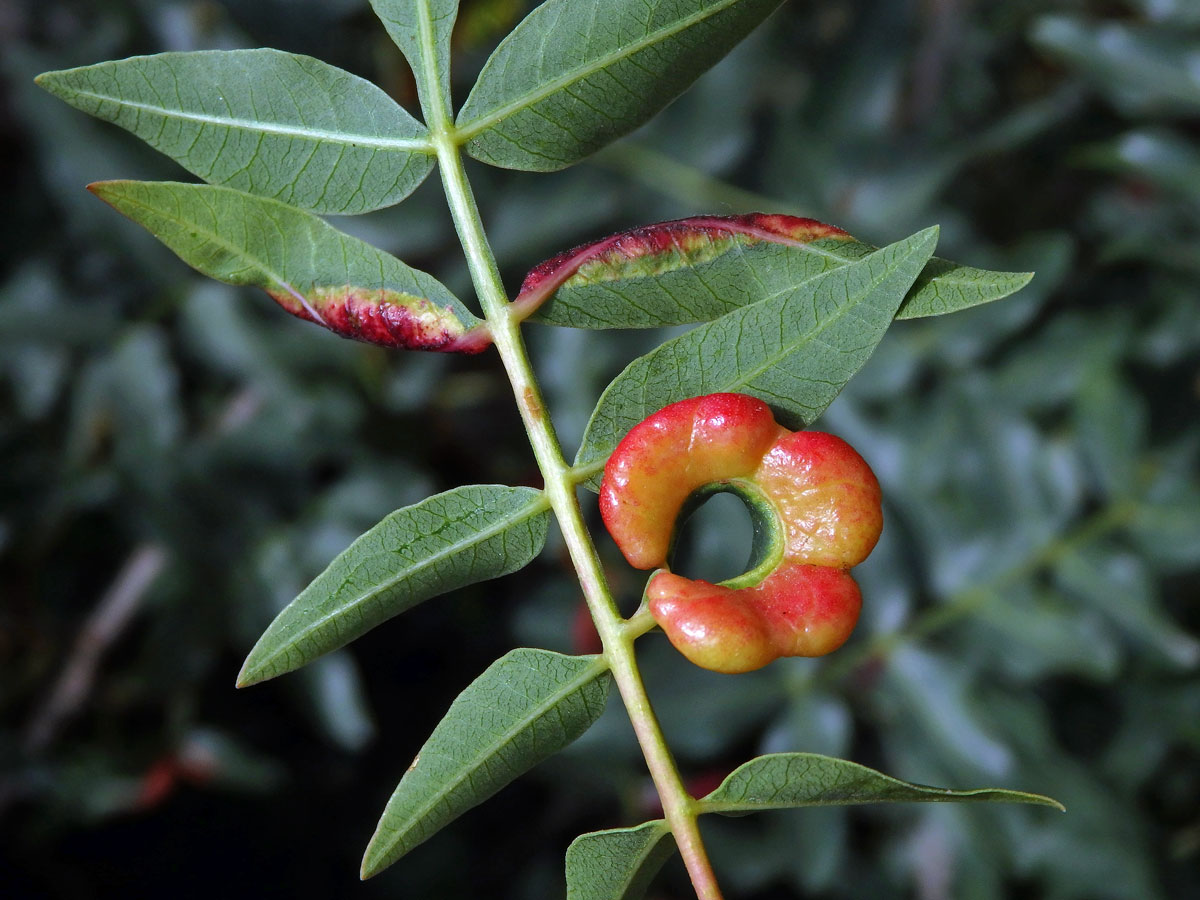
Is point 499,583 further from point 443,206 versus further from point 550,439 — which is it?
point 550,439

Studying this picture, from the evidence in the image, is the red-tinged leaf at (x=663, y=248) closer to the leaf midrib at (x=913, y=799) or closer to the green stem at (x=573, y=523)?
the green stem at (x=573, y=523)

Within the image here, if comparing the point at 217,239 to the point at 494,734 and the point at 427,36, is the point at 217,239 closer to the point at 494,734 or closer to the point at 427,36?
the point at 427,36

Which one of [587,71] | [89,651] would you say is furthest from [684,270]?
[89,651]

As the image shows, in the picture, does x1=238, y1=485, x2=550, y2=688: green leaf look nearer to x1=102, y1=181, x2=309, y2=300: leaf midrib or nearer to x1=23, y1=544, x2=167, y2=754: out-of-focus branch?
x1=102, y1=181, x2=309, y2=300: leaf midrib

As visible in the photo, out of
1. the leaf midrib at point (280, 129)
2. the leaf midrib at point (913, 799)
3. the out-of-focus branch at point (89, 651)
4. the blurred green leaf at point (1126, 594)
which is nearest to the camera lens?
the leaf midrib at point (913, 799)

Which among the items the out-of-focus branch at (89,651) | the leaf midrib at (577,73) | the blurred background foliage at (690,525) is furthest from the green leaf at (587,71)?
the out-of-focus branch at (89,651)

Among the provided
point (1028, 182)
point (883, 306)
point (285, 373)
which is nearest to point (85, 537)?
point (285, 373)

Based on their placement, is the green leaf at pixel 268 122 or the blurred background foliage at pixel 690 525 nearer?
the green leaf at pixel 268 122
